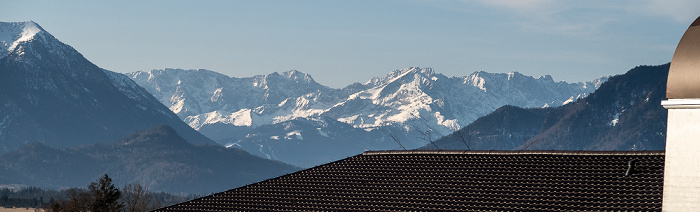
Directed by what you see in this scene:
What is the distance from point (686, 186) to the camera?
28344 millimetres

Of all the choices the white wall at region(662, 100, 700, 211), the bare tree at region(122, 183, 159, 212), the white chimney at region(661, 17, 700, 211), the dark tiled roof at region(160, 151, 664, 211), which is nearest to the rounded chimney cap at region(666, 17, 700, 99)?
the white chimney at region(661, 17, 700, 211)

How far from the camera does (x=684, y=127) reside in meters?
28.5

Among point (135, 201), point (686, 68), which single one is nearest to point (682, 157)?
point (686, 68)

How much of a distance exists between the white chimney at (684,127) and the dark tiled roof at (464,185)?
815 cm

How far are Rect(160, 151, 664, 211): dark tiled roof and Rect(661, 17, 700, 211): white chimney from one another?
8.15 m

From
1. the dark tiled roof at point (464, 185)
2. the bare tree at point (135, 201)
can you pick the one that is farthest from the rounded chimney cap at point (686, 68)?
the bare tree at point (135, 201)

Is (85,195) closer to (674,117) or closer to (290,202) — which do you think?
(290,202)

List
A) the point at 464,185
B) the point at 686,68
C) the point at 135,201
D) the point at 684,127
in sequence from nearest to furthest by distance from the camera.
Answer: the point at 686,68 < the point at 684,127 < the point at 464,185 < the point at 135,201

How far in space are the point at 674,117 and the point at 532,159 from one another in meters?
16.5

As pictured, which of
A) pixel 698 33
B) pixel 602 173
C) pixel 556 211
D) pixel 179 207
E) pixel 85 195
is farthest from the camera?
pixel 85 195

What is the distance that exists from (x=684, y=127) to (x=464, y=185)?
15774mm

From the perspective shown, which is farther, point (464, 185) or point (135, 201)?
point (135, 201)

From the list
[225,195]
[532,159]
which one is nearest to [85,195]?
[225,195]

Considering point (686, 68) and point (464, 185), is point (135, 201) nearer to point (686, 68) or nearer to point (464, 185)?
point (464, 185)
